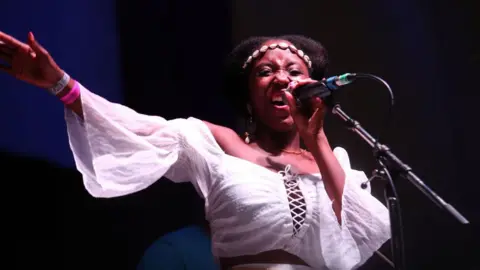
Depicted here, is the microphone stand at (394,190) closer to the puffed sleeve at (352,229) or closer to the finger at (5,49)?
the puffed sleeve at (352,229)

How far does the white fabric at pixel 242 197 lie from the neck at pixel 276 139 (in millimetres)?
175

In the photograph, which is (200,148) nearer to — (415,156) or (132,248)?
(132,248)

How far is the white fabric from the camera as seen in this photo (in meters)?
1.45

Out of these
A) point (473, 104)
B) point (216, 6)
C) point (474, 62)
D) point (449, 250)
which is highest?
point (216, 6)

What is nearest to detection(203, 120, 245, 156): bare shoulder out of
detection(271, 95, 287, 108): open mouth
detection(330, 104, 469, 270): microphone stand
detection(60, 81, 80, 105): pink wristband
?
detection(271, 95, 287, 108): open mouth

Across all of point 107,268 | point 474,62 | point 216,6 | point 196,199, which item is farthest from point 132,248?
point 474,62

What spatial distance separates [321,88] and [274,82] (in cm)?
44

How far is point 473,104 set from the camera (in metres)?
2.15

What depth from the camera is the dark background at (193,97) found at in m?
1.54

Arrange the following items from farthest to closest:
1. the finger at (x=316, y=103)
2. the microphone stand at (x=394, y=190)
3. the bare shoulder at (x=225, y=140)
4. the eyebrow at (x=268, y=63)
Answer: the eyebrow at (x=268, y=63), the bare shoulder at (x=225, y=140), the finger at (x=316, y=103), the microphone stand at (x=394, y=190)

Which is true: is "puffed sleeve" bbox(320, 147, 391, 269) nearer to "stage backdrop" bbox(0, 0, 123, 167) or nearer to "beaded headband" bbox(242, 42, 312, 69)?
"beaded headband" bbox(242, 42, 312, 69)

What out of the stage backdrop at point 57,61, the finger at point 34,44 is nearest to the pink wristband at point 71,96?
the finger at point 34,44

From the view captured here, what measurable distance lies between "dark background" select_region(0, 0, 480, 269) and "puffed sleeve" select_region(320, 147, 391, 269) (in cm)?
46

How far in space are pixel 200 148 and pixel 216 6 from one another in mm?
658
